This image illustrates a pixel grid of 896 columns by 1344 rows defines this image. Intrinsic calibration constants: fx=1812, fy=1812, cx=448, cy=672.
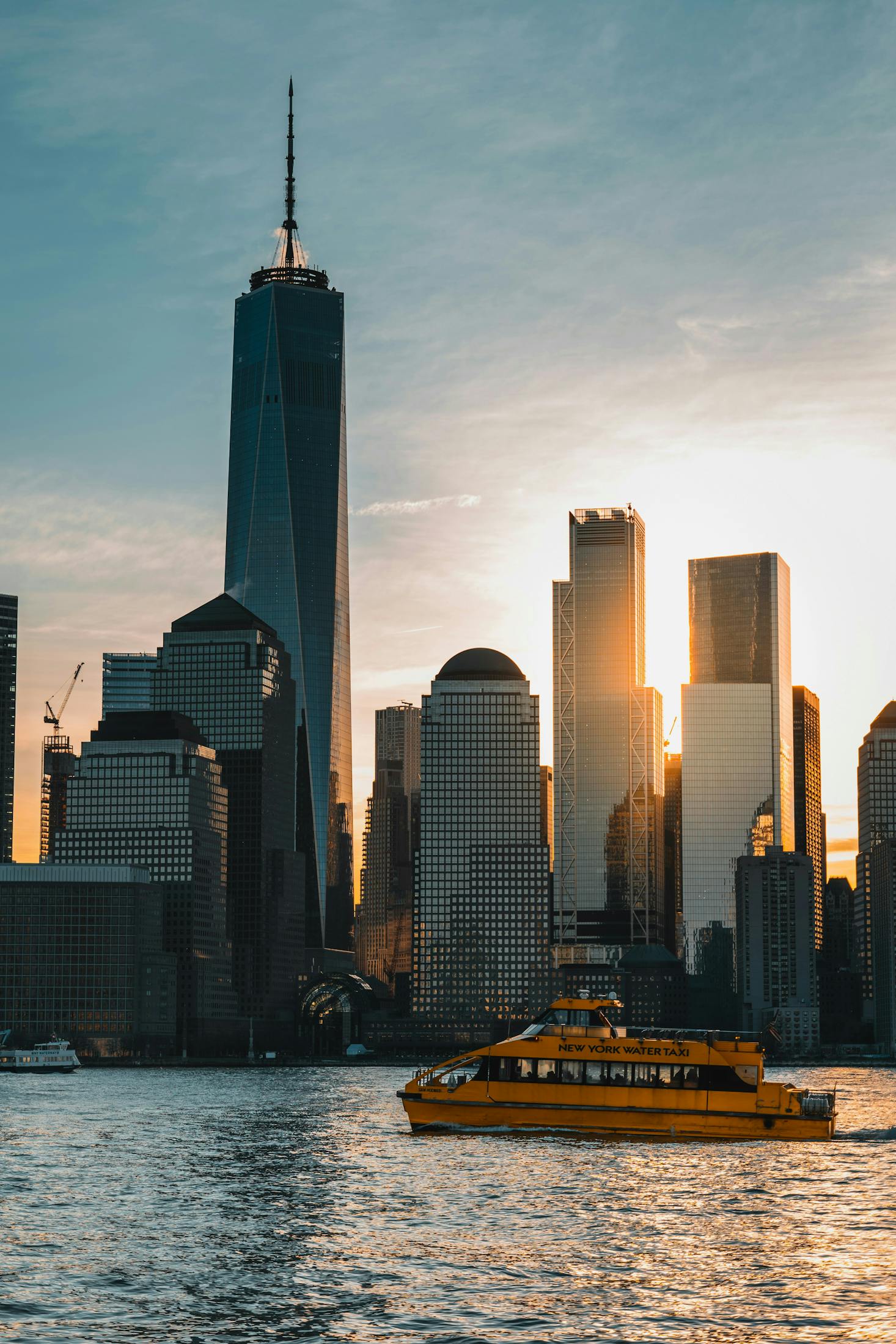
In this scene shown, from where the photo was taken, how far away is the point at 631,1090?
115812 mm

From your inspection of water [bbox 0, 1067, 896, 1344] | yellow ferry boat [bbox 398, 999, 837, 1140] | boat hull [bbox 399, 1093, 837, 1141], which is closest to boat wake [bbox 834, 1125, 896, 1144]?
water [bbox 0, 1067, 896, 1344]

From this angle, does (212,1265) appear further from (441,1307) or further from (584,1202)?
(584,1202)

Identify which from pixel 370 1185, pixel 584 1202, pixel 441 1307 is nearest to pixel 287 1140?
pixel 370 1185

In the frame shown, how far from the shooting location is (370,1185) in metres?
93.1

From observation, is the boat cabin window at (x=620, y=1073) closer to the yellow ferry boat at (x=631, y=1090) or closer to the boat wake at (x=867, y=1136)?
the yellow ferry boat at (x=631, y=1090)

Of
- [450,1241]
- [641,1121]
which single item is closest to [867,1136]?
[641,1121]

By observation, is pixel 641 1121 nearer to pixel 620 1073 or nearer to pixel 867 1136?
pixel 620 1073

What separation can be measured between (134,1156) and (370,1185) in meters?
24.9

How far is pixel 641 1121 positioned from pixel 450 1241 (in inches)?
1792

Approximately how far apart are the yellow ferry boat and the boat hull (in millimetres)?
55

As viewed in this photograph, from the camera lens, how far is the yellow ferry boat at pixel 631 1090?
379 feet

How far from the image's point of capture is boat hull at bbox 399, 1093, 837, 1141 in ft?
378

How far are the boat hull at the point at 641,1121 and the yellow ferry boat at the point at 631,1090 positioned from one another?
0.06 meters

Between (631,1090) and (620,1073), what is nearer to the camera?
(631,1090)
